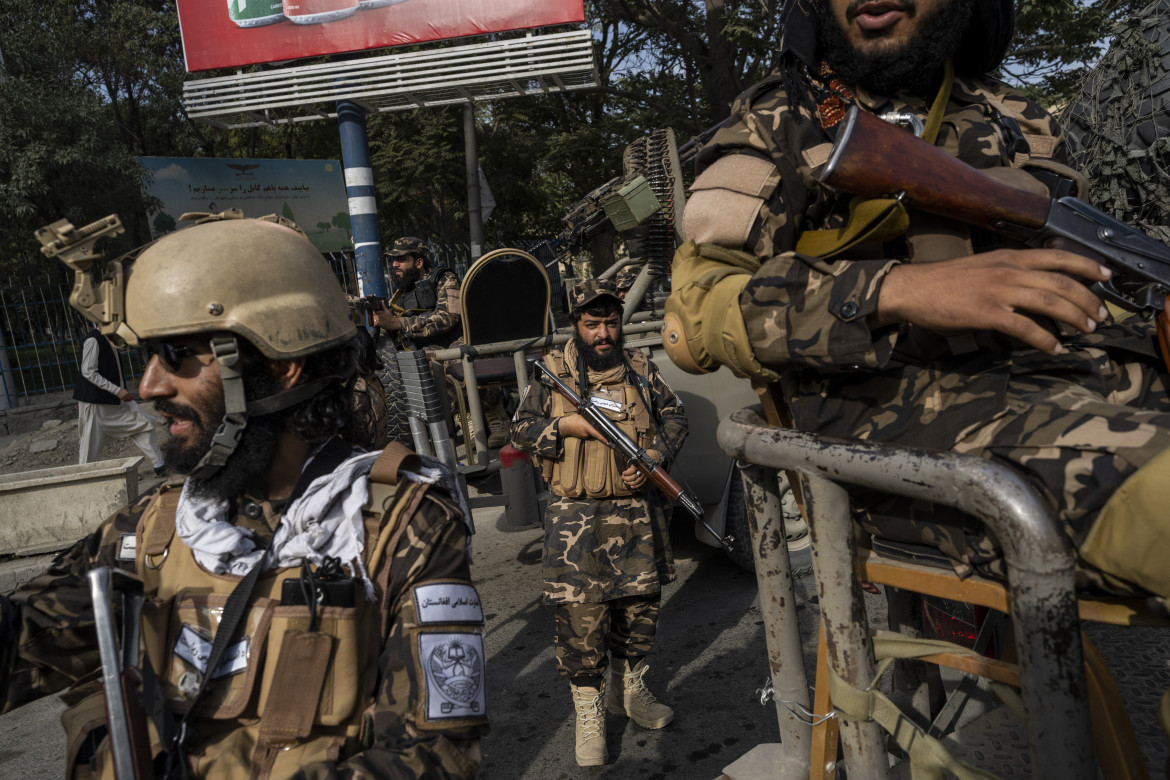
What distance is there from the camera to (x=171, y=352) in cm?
164

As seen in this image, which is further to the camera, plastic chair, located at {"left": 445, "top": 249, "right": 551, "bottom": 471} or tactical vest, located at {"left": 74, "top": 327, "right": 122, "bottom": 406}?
tactical vest, located at {"left": 74, "top": 327, "right": 122, "bottom": 406}

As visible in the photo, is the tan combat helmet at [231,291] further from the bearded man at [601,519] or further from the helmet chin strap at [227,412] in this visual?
the bearded man at [601,519]

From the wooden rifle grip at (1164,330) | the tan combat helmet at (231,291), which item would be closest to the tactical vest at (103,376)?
the tan combat helmet at (231,291)

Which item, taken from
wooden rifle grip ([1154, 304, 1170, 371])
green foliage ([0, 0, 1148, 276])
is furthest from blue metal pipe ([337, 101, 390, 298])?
wooden rifle grip ([1154, 304, 1170, 371])

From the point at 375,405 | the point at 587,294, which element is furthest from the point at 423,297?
the point at 587,294

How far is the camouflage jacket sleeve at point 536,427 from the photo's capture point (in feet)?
12.7

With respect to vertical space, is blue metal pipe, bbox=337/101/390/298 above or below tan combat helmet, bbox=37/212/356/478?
below

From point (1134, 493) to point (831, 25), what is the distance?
1067 millimetres

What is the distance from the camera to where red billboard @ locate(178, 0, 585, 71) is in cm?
1099

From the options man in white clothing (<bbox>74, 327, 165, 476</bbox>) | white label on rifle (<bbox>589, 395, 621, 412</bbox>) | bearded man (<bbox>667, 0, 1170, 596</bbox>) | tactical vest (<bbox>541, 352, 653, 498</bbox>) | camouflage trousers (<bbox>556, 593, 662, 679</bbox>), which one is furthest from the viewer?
man in white clothing (<bbox>74, 327, 165, 476</bbox>)

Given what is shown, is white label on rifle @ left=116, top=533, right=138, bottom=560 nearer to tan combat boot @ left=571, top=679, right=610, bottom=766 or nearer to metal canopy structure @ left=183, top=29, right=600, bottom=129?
tan combat boot @ left=571, top=679, right=610, bottom=766

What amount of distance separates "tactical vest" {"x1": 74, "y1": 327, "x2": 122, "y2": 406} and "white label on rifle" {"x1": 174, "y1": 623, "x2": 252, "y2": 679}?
744cm

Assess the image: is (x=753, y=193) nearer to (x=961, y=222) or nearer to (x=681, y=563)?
(x=961, y=222)

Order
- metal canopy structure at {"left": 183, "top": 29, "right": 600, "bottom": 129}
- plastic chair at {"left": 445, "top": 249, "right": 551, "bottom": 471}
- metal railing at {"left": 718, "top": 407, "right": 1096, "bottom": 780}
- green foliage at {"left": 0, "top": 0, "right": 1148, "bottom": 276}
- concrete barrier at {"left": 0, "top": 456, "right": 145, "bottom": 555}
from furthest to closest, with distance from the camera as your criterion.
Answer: green foliage at {"left": 0, "top": 0, "right": 1148, "bottom": 276}, metal canopy structure at {"left": 183, "top": 29, "right": 600, "bottom": 129}, concrete barrier at {"left": 0, "top": 456, "right": 145, "bottom": 555}, plastic chair at {"left": 445, "top": 249, "right": 551, "bottom": 471}, metal railing at {"left": 718, "top": 407, "right": 1096, "bottom": 780}
